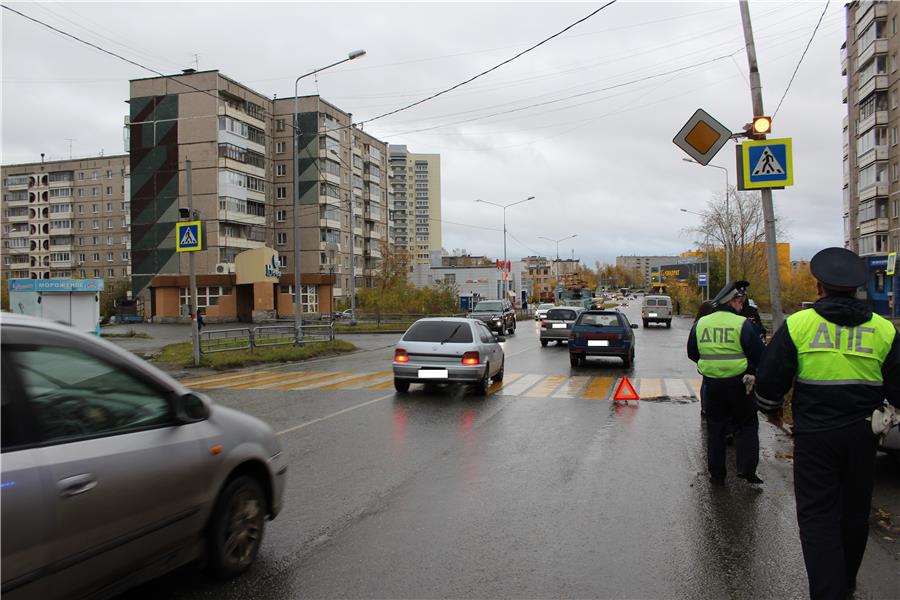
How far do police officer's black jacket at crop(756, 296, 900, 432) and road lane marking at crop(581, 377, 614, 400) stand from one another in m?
8.83

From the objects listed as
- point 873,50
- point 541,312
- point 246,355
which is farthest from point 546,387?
point 873,50

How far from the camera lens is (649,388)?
46.4 feet

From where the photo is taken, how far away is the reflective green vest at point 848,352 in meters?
3.66

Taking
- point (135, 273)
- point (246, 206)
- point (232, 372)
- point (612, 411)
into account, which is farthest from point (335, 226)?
point (612, 411)

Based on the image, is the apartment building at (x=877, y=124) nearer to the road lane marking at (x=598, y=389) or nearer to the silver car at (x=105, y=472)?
the road lane marking at (x=598, y=389)

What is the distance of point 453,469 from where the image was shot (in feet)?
23.1

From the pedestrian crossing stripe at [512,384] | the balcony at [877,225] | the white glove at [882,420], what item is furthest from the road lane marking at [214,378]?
the balcony at [877,225]

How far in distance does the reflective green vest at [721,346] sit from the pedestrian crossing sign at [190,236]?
46.8 ft

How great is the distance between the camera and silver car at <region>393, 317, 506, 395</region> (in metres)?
12.5

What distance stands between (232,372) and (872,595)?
16492mm

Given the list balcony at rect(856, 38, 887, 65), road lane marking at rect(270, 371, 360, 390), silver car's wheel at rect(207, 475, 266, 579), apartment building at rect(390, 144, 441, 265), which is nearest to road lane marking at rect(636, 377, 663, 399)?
road lane marking at rect(270, 371, 360, 390)

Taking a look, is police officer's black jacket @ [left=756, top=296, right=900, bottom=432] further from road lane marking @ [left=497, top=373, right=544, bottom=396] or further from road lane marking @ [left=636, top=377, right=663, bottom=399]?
road lane marking @ [left=497, top=373, right=544, bottom=396]

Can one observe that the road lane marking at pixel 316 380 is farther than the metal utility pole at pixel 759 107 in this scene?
Yes

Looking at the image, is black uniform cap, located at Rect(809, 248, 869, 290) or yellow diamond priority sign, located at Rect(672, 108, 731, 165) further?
yellow diamond priority sign, located at Rect(672, 108, 731, 165)
